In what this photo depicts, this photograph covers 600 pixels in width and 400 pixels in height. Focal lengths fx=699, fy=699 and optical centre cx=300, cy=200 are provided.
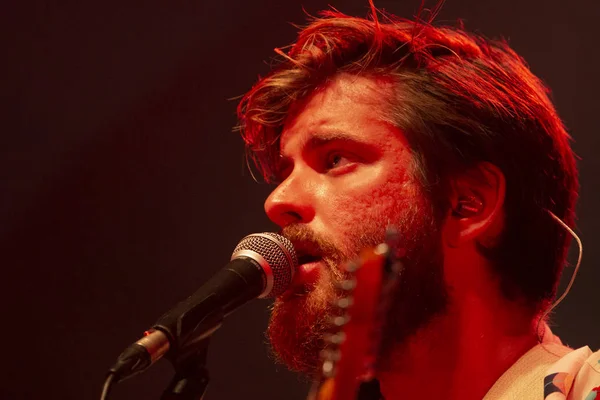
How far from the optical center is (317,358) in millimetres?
1690

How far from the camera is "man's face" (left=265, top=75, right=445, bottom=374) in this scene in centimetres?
161

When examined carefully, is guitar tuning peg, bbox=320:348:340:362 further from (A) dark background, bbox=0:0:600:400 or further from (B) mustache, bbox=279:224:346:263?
(A) dark background, bbox=0:0:600:400

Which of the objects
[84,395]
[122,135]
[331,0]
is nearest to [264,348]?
[84,395]

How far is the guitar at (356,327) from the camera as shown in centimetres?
113

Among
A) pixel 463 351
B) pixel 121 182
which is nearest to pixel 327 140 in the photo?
pixel 463 351

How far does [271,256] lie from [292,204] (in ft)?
1.01

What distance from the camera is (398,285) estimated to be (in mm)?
1664

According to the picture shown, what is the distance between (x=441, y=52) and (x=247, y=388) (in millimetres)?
1405

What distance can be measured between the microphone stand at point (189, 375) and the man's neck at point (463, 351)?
66cm

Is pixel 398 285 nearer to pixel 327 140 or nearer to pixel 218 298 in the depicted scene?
pixel 327 140

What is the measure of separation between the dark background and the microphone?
120 cm

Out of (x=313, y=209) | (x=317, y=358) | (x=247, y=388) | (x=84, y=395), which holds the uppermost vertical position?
(x=313, y=209)

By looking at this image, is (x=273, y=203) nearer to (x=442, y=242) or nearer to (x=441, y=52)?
(x=442, y=242)

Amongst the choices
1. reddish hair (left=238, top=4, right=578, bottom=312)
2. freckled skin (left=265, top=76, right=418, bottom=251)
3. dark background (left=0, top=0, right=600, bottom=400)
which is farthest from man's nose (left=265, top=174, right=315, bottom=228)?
dark background (left=0, top=0, right=600, bottom=400)
